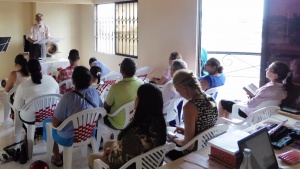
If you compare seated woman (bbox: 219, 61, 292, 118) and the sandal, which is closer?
the sandal

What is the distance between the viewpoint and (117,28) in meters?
6.98

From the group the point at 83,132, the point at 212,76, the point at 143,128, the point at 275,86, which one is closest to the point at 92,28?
the point at 212,76

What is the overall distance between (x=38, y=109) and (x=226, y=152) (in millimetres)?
2208

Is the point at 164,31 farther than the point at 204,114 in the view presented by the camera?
Yes

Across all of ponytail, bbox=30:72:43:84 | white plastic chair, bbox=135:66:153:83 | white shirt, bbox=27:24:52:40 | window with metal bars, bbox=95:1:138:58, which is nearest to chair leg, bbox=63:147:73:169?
ponytail, bbox=30:72:43:84

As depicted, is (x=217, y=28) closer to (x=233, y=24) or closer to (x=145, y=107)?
(x=233, y=24)

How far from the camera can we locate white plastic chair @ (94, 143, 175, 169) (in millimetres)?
1990

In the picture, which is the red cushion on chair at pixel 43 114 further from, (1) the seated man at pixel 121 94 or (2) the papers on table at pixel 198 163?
(2) the papers on table at pixel 198 163

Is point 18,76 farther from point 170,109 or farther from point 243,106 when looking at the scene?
point 243,106

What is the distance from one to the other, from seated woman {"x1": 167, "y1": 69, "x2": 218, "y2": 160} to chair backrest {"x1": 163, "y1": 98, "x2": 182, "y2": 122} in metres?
1.29

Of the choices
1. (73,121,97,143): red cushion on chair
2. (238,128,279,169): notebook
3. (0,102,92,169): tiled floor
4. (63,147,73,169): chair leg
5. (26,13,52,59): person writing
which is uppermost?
(26,13,52,59): person writing

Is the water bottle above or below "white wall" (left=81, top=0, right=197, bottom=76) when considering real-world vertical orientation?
below

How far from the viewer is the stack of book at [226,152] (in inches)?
66.9

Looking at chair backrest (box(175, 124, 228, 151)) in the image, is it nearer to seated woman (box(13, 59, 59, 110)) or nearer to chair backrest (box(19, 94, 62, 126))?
chair backrest (box(19, 94, 62, 126))
